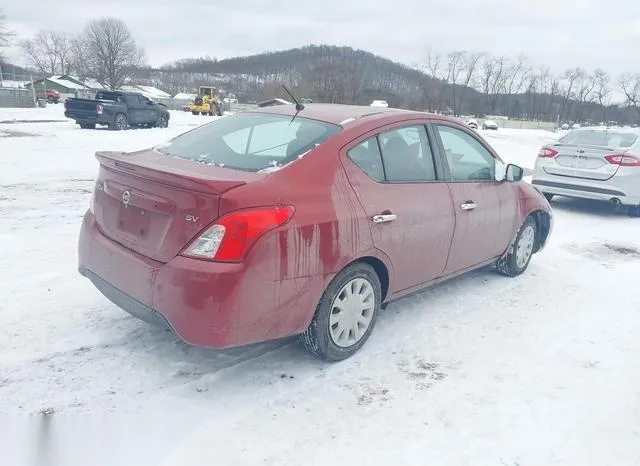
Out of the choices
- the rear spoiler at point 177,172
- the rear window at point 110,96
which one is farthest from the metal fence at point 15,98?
the rear spoiler at point 177,172

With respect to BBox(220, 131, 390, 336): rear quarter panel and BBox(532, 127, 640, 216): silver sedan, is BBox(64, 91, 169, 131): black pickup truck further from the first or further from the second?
BBox(220, 131, 390, 336): rear quarter panel

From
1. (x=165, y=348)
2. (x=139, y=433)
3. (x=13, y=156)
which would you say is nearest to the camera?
(x=139, y=433)

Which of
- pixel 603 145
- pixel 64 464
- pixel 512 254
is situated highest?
pixel 603 145

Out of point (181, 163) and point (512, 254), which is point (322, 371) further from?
point (512, 254)

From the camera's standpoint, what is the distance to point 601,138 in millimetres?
8930

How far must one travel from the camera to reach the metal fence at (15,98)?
38.4m

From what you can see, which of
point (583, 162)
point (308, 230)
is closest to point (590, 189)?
point (583, 162)

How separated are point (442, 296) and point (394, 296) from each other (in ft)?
3.62

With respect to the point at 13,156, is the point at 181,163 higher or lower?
higher

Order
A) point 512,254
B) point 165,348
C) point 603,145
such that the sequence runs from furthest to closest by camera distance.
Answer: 1. point 603,145
2. point 512,254
3. point 165,348

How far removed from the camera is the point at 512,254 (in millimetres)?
5094

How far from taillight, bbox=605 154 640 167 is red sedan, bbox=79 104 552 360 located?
4.96 metres

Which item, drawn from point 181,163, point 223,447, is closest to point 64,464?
point 223,447

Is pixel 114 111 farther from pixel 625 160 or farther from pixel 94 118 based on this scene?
pixel 625 160
